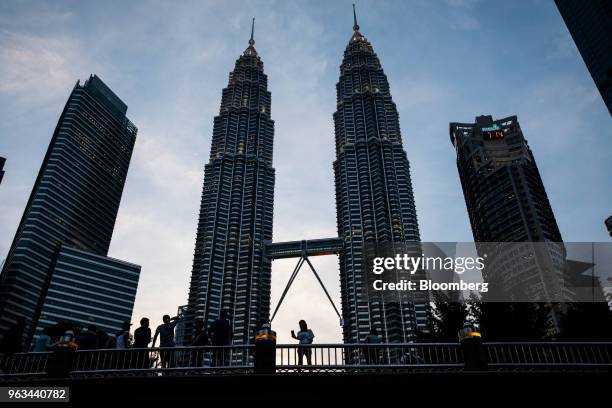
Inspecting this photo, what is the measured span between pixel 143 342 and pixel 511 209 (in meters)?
157

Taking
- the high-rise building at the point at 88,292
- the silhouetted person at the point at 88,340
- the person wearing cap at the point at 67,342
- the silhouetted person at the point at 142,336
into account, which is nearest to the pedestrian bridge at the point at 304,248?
the high-rise building at the point at 88,292

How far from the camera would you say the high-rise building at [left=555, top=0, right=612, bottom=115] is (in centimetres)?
10038

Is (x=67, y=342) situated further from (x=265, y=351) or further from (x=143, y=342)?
(x=265, y=351)

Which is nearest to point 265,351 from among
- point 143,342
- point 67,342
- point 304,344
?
point 304,344

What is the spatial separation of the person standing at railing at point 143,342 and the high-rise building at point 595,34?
116 metres

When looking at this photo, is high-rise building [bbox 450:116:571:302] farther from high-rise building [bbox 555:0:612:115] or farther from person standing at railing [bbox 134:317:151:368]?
person standing at railing [bbox 134:317:151:368]

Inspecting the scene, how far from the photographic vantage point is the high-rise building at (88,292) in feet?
534

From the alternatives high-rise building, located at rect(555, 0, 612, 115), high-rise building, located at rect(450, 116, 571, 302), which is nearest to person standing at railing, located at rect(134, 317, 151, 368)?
high-rise building, located at rect(555, 0, 612, 115)

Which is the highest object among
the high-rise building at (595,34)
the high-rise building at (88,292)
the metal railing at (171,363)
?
the high-rise building at (595,34)

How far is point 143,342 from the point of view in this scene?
1692cm

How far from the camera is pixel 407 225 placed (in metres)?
191

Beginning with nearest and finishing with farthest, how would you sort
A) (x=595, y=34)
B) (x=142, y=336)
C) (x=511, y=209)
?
(x=142, y=336) < (x=595, y=34) < (x=511, y=209)

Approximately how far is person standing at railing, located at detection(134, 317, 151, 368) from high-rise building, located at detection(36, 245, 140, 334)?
546ft

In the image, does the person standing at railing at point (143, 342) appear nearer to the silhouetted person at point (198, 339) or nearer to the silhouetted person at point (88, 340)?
the silhouetted person at point (198, 339)
